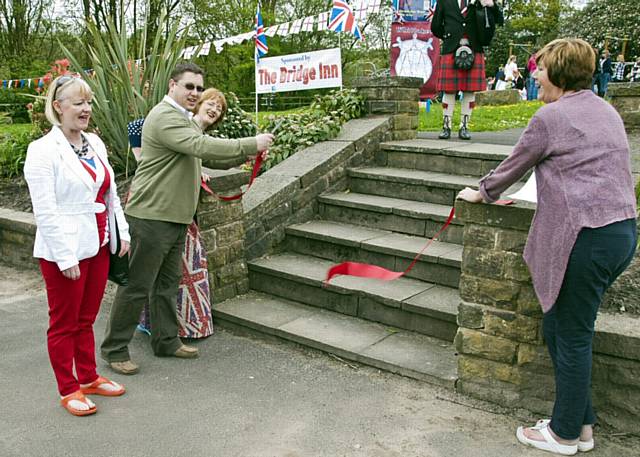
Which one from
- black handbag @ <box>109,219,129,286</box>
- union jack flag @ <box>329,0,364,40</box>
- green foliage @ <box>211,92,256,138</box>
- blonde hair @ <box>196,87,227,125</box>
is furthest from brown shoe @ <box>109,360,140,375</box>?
union jack flag @ <box>329,0,364,40</box>

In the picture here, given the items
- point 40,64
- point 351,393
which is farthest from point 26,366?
point 40,64

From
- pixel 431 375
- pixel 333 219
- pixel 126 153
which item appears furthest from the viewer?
pixel 126 153

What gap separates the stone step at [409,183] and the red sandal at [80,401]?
3442 millimetres

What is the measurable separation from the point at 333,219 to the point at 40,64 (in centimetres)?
2140

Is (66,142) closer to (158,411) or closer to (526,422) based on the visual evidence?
(158,411)

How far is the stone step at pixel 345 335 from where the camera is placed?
13.0 ft

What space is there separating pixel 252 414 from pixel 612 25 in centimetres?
3276

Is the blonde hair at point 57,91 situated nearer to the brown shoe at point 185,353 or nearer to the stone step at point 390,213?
the brown shoe at point 185,353

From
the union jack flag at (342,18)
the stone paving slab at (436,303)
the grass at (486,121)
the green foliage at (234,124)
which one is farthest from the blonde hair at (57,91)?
the union jack flag at (342,18)

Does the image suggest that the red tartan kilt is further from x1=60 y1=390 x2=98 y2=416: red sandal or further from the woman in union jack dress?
x1=60 y1=390 x2=98 y2=416: red sandal

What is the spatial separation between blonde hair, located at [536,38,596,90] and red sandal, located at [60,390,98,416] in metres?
2.99

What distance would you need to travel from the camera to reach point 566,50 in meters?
2.82

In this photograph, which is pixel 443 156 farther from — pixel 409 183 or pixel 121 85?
pixel 121 85

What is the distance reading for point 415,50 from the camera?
1264 cm
